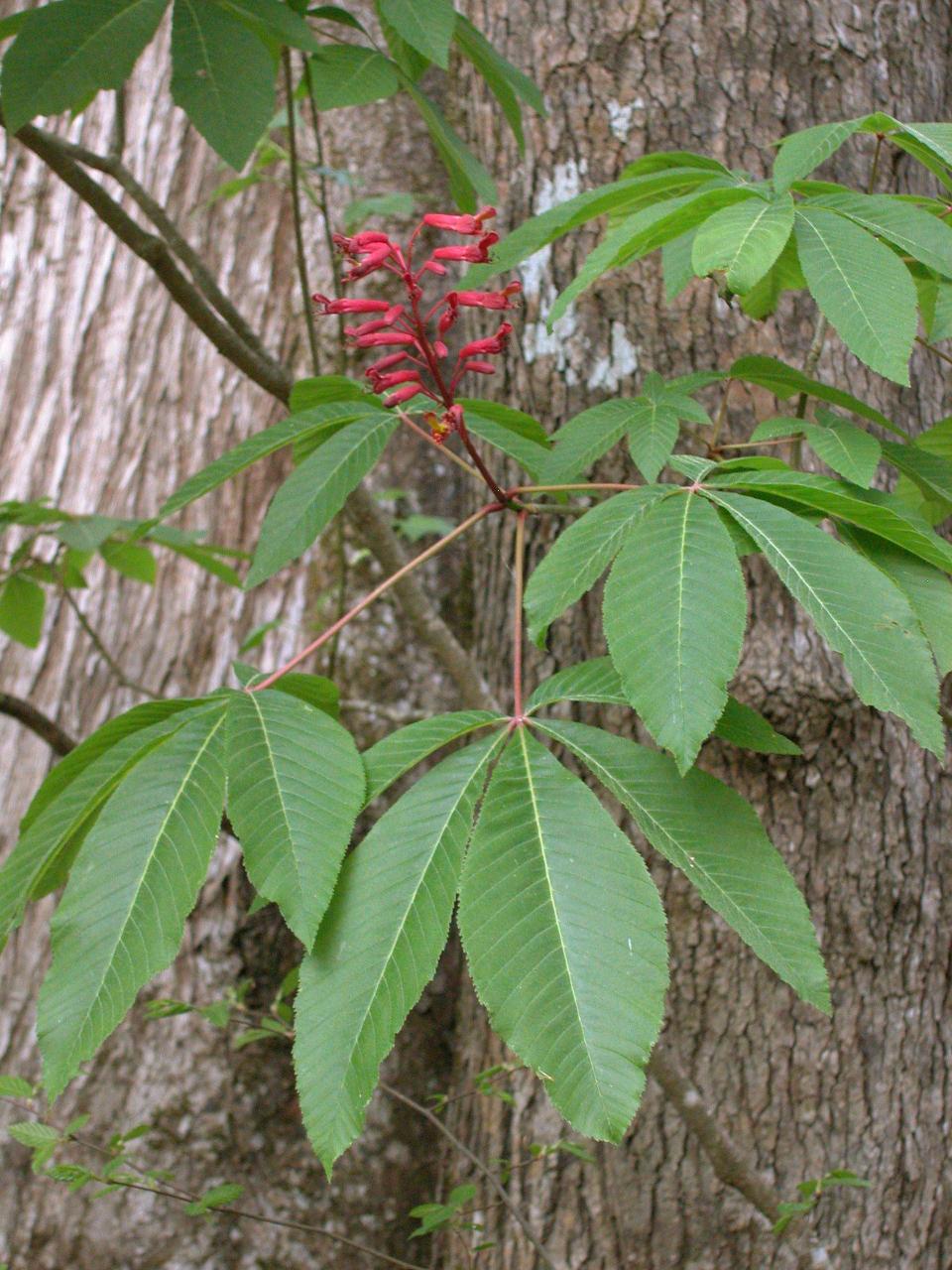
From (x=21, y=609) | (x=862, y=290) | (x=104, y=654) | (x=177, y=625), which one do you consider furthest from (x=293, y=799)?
(x=177, y=625)

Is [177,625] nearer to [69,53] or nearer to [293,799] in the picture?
[69,53]

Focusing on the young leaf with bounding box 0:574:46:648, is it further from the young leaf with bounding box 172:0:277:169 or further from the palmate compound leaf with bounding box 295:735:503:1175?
the palmate compound leaf with bounding box 295:735:503:1175

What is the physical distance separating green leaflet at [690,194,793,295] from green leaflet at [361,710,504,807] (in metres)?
0.36

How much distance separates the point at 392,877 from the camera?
0.73 metres

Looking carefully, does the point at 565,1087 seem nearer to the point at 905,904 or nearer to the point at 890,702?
the point at 890,702

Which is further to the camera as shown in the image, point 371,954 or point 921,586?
point 921,586

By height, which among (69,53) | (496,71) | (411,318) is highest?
(496,71)

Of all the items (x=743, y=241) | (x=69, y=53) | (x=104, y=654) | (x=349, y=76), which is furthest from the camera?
(x=104, y=654)

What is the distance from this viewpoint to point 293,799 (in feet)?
2.49

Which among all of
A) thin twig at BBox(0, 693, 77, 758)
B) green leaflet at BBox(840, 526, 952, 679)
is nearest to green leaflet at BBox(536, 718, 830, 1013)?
green leaflet at BBox(840, 526, 952, 679)

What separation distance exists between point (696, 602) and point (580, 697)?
0.20 meters

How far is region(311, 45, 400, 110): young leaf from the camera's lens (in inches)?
46.7

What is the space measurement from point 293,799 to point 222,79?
694 mm

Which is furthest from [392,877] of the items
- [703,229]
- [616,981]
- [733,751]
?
[733,751]
